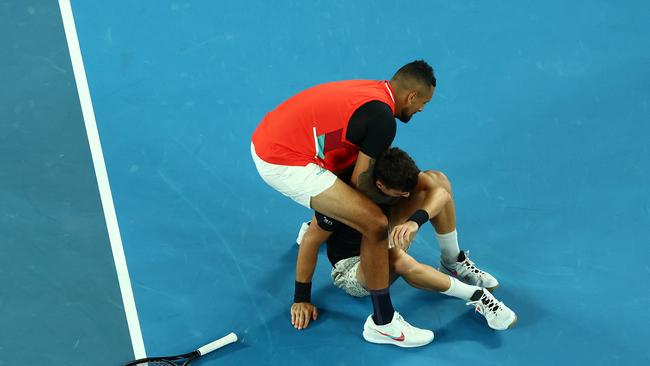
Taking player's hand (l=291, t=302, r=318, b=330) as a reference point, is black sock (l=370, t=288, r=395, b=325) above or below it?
above

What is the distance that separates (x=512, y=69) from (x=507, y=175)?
1379 millimetres

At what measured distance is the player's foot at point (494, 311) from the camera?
561 cm

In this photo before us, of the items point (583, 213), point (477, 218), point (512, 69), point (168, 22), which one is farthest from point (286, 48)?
point (583, 213)

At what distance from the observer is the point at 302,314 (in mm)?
5781

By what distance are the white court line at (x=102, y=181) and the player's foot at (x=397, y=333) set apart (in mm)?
1552

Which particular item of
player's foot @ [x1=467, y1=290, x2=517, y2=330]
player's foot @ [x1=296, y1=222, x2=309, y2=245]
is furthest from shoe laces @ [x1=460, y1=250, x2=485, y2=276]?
player's foot @ [x1=296, y1=222, x2=309, y2=245]

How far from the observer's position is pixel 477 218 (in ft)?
21.3

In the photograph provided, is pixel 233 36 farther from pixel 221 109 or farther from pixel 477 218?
pixel 477 218

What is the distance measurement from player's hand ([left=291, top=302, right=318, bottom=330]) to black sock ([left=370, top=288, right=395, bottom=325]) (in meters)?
0.52

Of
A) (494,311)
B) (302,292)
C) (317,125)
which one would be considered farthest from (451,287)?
(317,125)

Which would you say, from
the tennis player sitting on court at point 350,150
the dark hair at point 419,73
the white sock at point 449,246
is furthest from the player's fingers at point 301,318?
the dark hair at point 419,73

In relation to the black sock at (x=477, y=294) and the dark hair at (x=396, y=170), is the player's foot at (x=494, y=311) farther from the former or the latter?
the dark hair at (x=396, y=170)

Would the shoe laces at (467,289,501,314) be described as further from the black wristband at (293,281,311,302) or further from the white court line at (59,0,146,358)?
the white court line at (59,0,146,358)

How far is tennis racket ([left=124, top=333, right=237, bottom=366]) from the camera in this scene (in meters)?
5.29
